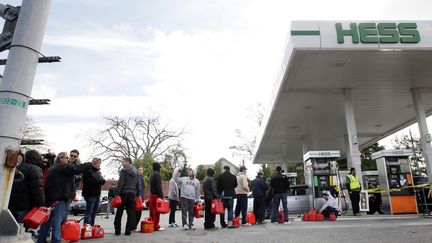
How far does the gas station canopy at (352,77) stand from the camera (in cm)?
1066

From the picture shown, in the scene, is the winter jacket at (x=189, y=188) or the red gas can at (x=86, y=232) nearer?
the red gas can at (x=86, y=232)

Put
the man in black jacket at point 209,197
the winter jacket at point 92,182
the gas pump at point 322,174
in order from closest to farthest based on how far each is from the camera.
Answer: the winter jacket at point 92,182 → the man in black jacket at point 209,197 → the gas pump at point 322,174

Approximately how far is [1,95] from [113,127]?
41.8 metres

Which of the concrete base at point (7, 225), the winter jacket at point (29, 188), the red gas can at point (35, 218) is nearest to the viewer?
the concrete base at point (7, 225)

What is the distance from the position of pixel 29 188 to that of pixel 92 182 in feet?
8.44

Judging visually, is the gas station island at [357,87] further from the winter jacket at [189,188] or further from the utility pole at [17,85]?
the utility pole at [17,85]

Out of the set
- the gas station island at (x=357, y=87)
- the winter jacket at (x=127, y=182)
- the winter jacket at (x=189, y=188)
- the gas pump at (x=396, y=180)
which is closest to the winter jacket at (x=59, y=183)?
the winter jacket at (x=127, y=182)

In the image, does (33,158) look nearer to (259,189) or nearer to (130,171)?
Answer: (130,171)

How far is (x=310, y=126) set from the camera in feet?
75.5

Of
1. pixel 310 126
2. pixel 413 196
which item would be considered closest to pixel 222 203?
pixel 413 196

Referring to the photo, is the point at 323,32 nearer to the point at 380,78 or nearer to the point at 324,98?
the point at 380,78

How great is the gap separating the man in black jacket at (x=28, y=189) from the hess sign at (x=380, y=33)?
927 cm

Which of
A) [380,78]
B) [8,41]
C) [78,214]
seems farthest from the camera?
[78,214]

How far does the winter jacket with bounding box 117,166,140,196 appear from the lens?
754cm
